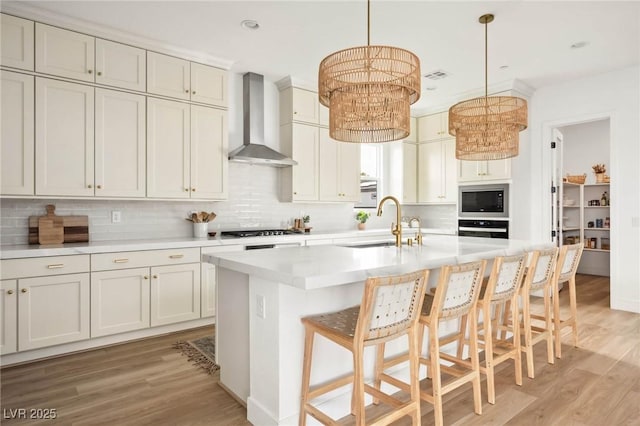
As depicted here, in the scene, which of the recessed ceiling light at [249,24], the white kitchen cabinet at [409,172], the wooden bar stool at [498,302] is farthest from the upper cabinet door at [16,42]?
the white kitchen cabinet at [409,172]

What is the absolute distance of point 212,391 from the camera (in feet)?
8.14

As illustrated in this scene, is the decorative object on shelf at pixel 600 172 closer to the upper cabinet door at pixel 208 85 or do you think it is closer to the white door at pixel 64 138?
the upper cabinet door at pixel 208 85

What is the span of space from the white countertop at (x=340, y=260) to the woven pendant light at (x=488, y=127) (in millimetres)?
766

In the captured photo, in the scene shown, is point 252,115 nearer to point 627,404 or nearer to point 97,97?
point 97,97

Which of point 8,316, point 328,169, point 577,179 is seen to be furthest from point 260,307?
point 577,179

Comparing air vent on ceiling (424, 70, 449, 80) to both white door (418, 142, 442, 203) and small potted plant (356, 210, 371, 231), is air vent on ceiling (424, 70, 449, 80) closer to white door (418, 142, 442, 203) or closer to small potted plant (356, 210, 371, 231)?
white door (418, 142, 442, 203)

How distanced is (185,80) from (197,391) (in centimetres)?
293

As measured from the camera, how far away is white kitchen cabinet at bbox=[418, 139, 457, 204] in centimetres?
580

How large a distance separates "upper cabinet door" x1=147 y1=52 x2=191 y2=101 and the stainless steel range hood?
81 centimetres

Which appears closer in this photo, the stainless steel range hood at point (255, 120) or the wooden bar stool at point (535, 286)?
the wooden bar stool at point (535, 286)

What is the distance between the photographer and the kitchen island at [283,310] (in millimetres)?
1925

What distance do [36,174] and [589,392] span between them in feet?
14.2

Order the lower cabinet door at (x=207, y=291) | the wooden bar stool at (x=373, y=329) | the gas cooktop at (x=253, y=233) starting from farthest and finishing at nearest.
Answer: the gas cooktop at (x=253, y=233) → the lower cabinet door at (x=207, y=291) → the wooden bar stool at (x=373, y=329)

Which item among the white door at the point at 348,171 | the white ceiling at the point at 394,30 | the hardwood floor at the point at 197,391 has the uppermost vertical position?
the white ceiling at the point at 394,30
